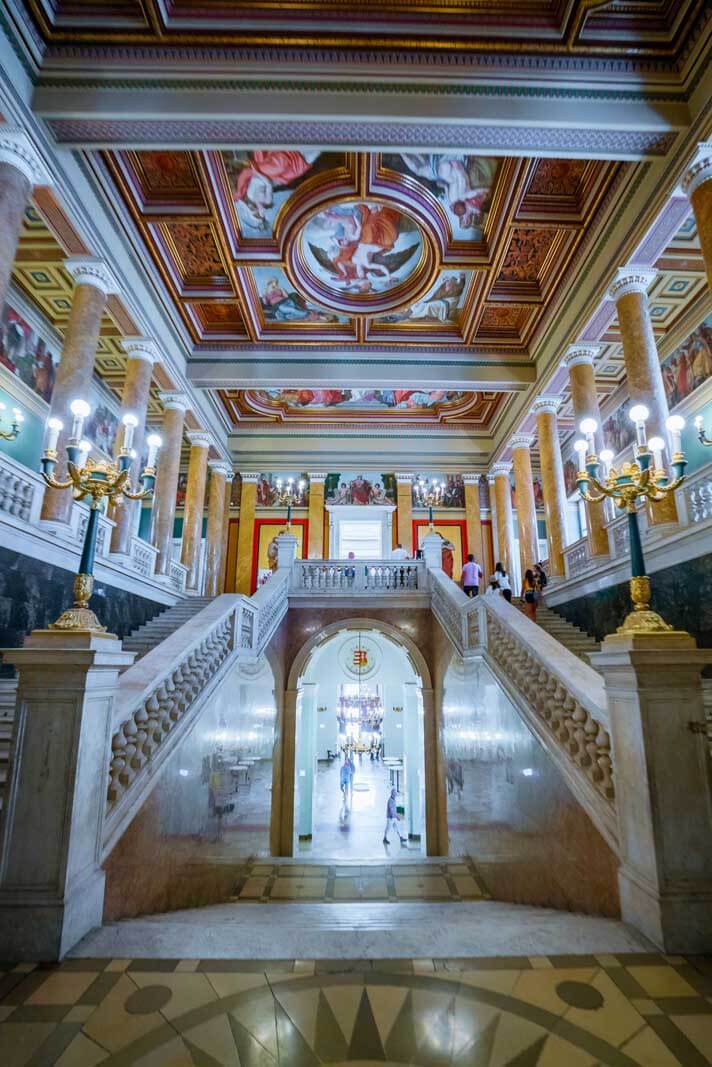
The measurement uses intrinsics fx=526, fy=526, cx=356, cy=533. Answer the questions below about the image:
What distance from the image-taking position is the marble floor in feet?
37.1

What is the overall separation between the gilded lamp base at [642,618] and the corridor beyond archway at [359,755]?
773cm

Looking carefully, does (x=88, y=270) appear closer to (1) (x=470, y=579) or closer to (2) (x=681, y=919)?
(1) (x=470, y=579)

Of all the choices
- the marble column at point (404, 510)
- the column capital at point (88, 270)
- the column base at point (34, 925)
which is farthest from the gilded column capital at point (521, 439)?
the column base at point (34, 925)

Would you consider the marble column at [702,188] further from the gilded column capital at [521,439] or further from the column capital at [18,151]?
the column capital at [18,151]

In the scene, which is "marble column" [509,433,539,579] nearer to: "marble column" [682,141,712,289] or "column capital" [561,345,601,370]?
"column capital" [561,345,601,370]

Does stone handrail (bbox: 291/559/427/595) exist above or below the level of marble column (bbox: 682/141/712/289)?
below

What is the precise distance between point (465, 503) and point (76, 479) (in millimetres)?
16193

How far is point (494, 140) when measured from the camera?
291 inches

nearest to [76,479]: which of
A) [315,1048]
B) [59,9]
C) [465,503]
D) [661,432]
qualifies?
[315,1048]

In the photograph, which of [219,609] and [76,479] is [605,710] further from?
[219,609]

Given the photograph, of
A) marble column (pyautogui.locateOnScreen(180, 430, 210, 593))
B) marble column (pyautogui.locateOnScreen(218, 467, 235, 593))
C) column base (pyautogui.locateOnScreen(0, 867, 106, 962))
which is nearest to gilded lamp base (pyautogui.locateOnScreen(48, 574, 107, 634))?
column base (pyautogui.locateOnScreen(0, 867, 106, 962))

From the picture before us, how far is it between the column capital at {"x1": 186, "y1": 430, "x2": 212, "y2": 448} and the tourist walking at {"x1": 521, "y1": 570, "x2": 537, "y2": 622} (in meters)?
9.66

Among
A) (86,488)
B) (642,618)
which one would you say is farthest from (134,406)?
(642,618)

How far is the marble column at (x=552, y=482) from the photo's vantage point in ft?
38.1
